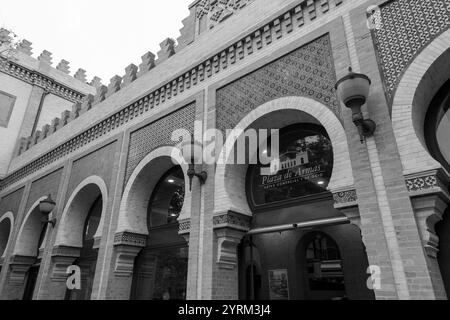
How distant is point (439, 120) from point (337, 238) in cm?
267

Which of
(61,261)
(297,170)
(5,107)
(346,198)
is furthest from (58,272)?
(5,107)

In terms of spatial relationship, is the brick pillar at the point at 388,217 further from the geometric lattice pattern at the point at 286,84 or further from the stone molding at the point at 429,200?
the geometric lattice pattern at the point at 286,84

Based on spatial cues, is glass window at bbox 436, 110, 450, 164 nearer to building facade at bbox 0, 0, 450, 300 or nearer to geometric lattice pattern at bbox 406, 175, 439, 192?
building facade at bbox 0, 0, 450, 300

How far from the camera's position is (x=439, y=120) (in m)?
4.06

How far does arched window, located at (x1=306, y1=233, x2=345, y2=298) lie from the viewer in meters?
5.69

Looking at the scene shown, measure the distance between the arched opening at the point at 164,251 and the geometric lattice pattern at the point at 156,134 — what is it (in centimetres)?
69

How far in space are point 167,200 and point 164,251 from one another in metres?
1.18

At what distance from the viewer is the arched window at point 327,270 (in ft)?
18.7

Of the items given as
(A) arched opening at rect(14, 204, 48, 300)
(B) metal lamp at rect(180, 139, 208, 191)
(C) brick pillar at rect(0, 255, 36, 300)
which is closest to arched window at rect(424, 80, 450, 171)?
(B) metal lamp at rect(180, 139, 208, 191)

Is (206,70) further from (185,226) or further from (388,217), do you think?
(388,217)

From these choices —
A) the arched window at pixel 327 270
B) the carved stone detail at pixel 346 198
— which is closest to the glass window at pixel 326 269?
the arched window at pixel 327 270

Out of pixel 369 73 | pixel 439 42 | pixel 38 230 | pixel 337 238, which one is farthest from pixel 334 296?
Result: pixel 38 230
